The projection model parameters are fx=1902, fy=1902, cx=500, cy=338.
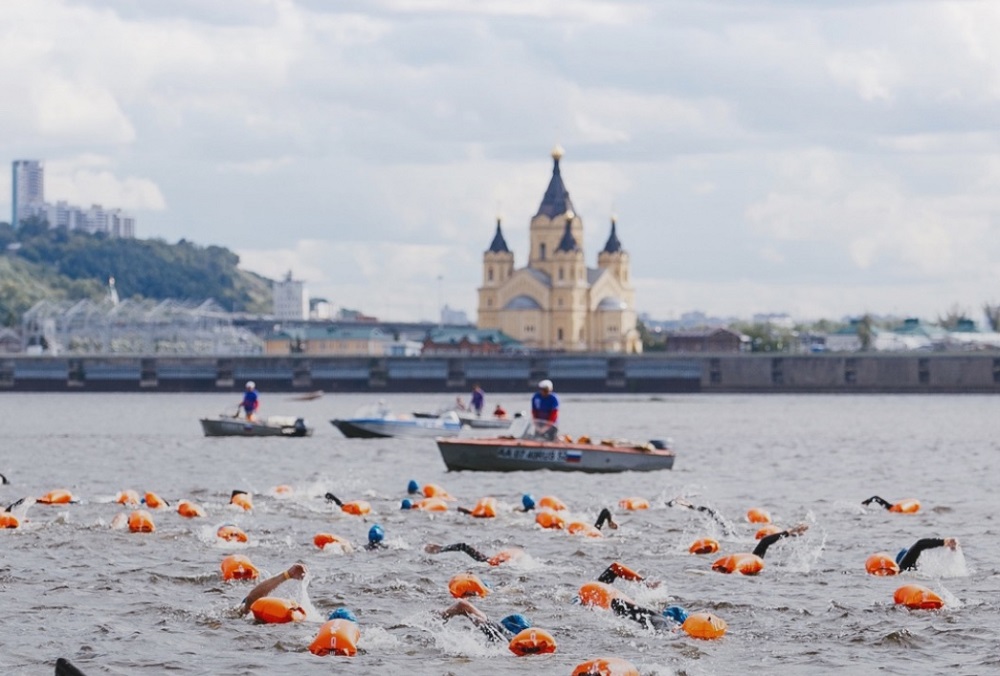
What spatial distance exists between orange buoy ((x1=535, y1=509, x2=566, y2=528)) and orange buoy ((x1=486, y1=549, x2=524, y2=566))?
509 centimetres

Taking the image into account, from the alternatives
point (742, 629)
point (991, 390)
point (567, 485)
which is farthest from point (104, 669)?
point (991, 390)

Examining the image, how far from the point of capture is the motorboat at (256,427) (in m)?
65.1

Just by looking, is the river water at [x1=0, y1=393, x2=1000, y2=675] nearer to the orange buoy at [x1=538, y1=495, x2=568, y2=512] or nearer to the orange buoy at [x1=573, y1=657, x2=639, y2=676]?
the orange buoy at [x1=538, y1=495, x2=568, y2=512]

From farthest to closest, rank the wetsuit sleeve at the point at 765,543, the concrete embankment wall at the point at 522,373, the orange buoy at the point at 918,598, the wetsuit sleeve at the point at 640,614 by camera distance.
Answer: the concrete embankment wall at the point at 522,373
the wetsuit sleeve at the point at 765,543
the orange buoy at the point at 918,598
the wetsuit sleeve at the point at 640,614

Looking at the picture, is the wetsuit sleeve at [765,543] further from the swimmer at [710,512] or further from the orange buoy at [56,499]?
the orange buoy at [56,499]

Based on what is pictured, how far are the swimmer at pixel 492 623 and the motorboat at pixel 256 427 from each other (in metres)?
43.2

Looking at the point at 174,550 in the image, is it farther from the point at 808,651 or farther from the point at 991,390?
the point at 991,390

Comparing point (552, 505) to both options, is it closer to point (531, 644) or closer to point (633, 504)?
point (633, 504)

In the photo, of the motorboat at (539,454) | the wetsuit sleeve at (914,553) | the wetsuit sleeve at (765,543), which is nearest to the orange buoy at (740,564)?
A: the wetsuit sleeve at (765,543)

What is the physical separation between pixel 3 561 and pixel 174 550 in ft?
9.16

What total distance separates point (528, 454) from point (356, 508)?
8908mm

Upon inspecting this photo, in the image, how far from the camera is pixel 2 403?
5640 inches

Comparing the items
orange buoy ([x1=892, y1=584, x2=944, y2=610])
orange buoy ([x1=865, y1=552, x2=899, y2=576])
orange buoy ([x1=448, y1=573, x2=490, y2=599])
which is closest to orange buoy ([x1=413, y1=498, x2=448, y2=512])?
orange buoy ([x1=865, y1=552, x2=899, y2=576])

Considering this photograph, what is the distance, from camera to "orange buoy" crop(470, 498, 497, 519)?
1389 inches
